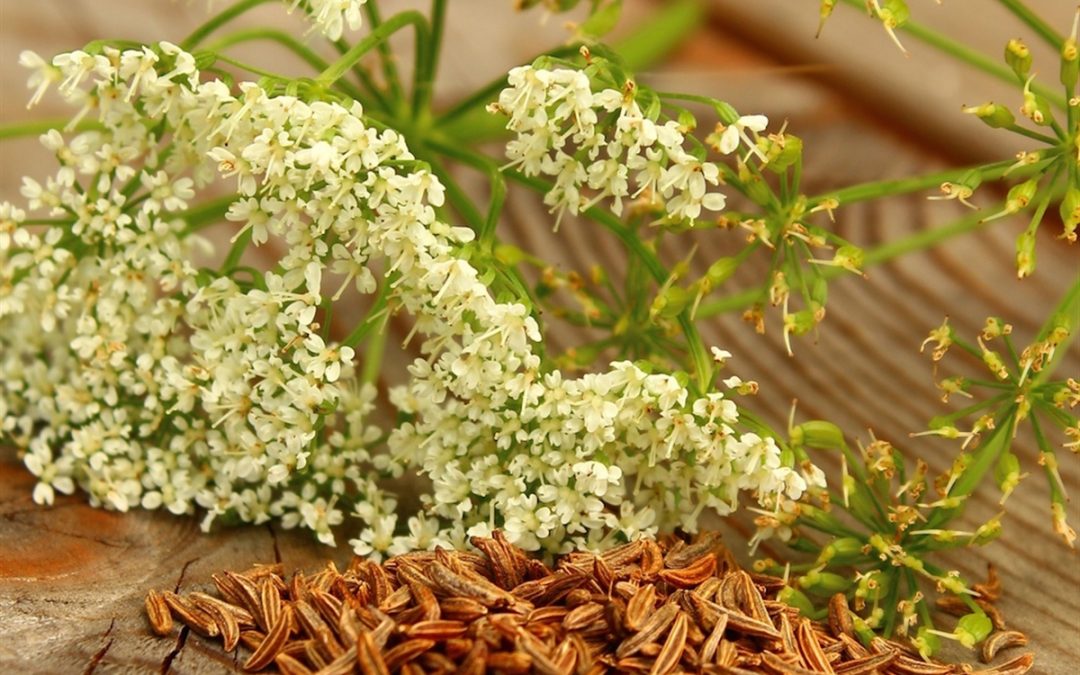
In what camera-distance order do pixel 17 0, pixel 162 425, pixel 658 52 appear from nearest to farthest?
pixel 162 425, pixel 17 0, pixel 658 52

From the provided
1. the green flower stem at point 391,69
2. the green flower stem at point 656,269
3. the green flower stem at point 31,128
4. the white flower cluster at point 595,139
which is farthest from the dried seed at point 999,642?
the green flower stem at point 31,128

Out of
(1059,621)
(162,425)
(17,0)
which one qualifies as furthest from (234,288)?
(17,0)

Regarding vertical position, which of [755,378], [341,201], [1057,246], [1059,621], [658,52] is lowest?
[1059,621]

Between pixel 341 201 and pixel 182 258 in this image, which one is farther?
pixel 182 258

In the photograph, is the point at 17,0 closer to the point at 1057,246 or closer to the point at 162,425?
the point at 162,425

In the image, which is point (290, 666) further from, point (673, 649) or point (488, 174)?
point (488, 174)
